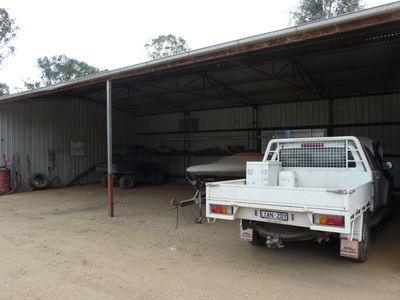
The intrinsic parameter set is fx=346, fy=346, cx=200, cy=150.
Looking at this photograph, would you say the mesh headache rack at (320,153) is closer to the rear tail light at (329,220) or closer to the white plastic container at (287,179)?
the white plastic container at (287,179)

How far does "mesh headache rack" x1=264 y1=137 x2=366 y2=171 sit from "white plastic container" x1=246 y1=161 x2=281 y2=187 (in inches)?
9.7

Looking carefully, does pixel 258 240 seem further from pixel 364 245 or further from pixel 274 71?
pixel 274 71

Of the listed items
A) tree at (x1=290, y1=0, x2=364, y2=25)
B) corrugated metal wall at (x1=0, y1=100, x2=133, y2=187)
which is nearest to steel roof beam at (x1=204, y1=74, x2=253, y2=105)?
corrugated metal wall at (x1=0, y1=100, x2=133, y2=187)

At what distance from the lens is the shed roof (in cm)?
492

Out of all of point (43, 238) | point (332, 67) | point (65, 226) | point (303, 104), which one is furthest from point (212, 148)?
point (43, 238)

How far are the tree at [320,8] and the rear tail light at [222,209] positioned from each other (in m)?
20.8

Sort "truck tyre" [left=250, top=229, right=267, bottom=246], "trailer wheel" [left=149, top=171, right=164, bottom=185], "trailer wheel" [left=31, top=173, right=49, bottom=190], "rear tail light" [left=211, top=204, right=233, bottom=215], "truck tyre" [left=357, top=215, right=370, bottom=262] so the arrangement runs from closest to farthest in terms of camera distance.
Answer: "truck tyre" [left=357, top=215, right=370, bottom=262] < "rear tail light" [left=211, top=204, right=233, bottom=215] < "truck tyre" [left=250, top=229, right=267, bottom=246] < "trailer wheel" [left=31, top=173, right=49, bottom=190] < "trailer wheel" [left=149, top=171, right=164, bottom=185]

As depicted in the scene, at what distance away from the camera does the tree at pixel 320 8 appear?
22.2 meters

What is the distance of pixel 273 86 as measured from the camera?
11.2 m

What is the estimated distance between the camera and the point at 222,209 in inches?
174

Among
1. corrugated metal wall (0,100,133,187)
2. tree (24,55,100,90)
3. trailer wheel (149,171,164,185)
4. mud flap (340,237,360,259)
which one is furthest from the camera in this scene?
tree (24,55,100,90)

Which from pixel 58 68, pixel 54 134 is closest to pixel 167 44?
pixel 58 68

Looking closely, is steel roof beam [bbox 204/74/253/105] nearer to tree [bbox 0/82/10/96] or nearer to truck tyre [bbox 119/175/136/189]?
truck tyre [bbox 119/175/136/189]

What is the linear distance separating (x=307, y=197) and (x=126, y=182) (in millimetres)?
10470
